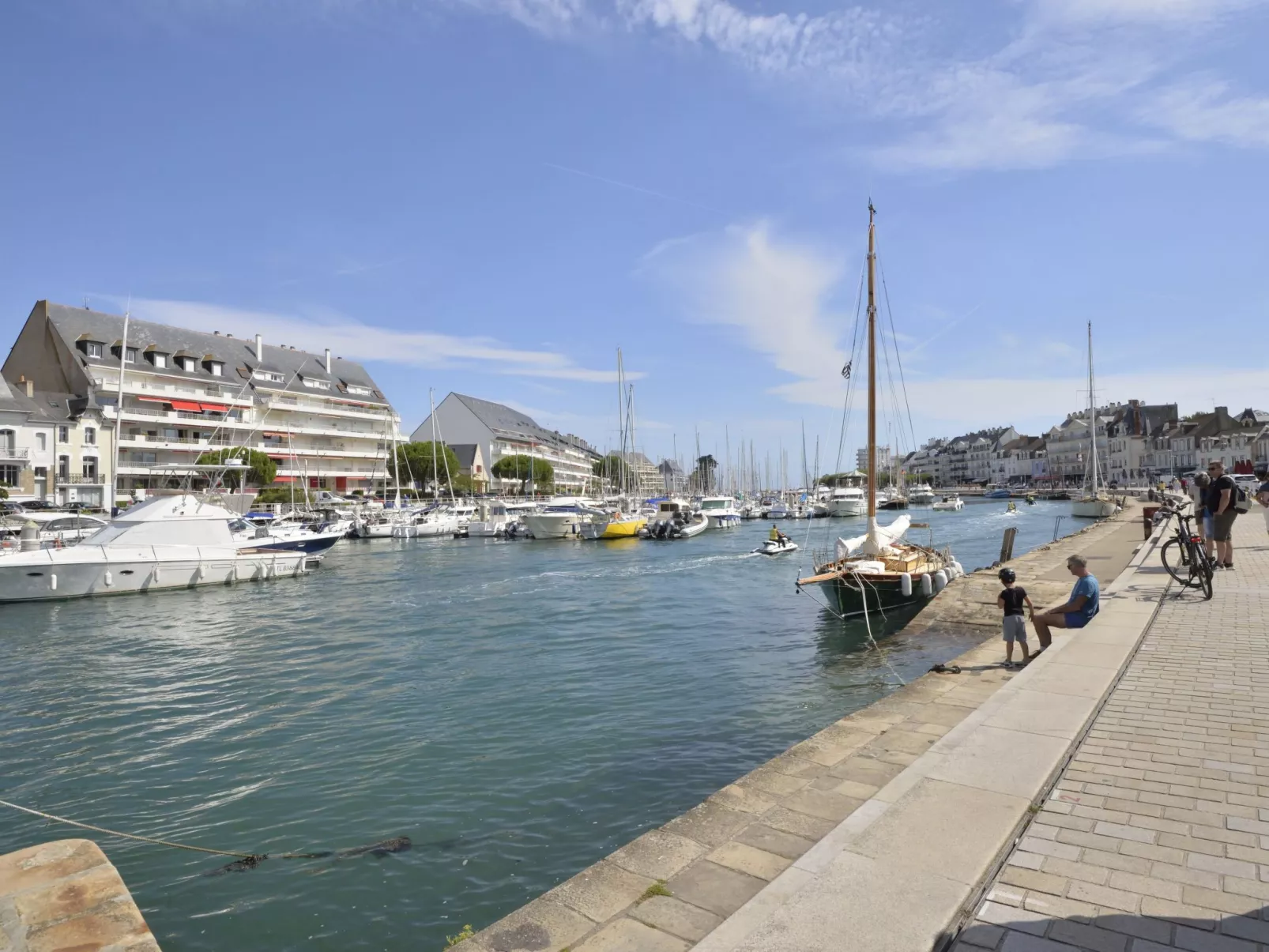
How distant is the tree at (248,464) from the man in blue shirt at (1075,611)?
69529mm

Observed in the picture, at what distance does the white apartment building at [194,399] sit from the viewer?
66500 mm

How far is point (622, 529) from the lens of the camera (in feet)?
202

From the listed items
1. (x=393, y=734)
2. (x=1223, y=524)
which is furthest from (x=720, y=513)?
(x=393, y=734)

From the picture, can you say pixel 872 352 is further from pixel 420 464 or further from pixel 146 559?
pixel 420 464

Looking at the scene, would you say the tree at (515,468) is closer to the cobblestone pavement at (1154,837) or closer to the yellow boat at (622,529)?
the yellow boat at (622,529)

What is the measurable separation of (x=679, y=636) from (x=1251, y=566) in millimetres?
13358

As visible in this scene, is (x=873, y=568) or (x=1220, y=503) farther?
(x=873, y=568)

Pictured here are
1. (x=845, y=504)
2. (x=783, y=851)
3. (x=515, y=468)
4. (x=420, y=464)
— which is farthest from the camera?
(x=515, y=468)

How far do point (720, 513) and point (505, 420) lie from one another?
82895 mm

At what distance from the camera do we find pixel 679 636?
19891mm

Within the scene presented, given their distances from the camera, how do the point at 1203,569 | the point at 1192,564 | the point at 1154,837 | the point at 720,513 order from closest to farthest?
the point at 1154,837 → the point at 1203,569 → the point at 1192,564 → the point at 720,513

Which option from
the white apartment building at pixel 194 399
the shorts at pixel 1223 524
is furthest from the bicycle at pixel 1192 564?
the white apartment building at pixel 194 399

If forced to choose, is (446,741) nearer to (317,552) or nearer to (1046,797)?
(1046,797)

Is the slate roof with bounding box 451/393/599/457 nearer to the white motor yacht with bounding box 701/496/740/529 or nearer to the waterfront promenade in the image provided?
the white motor yacht with bounding box 701/496/740/529
